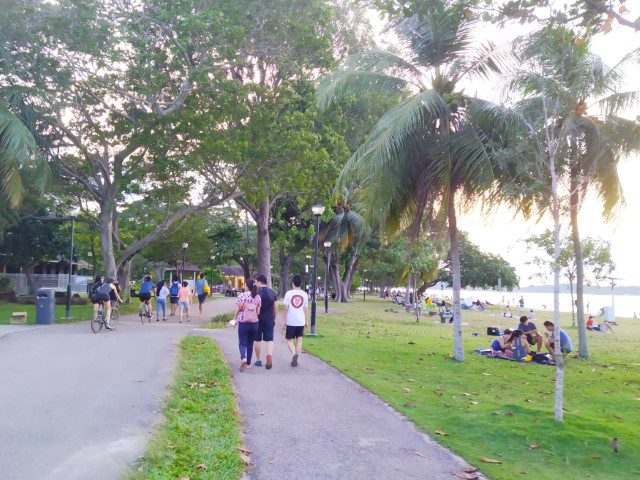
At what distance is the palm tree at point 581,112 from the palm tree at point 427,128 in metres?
1.86

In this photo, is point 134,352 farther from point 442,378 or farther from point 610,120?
point 610,120

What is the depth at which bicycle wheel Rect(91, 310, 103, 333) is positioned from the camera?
14.2 metres

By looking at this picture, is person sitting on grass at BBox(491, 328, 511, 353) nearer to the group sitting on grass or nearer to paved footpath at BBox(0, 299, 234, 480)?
the group sitting on grass

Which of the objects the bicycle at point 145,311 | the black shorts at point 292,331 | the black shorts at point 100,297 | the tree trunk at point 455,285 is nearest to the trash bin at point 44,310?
the bicycle at point 145,311

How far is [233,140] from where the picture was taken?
18.8m

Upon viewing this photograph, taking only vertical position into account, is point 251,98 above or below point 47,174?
above

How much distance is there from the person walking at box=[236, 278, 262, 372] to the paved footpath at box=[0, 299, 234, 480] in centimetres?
133

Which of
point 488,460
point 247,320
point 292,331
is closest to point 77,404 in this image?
point 247,320

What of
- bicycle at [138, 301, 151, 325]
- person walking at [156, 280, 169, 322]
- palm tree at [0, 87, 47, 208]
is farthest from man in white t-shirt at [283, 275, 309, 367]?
person walking at [156, 280, 169, 322]

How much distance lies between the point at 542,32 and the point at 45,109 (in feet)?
55.1

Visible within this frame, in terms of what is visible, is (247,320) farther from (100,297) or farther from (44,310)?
(44,310)

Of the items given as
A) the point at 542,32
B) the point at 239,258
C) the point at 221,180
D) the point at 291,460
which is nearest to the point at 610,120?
the point at 542,32

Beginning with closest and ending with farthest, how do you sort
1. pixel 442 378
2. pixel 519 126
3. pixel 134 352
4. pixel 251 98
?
1. pixel 442 378
2. pixel 519 126
3. pixel 134 352
4. pixel 251 98

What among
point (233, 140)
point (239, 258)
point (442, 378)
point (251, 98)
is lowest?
point (442, 378)
